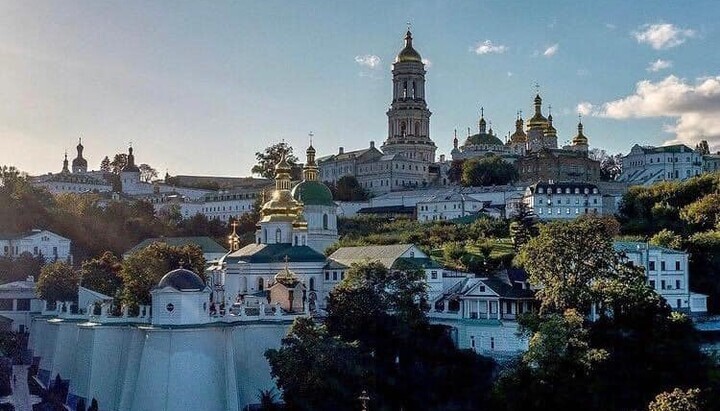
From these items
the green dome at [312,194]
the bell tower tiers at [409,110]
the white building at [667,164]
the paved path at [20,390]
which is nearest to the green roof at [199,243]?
the green dome at [312,194]

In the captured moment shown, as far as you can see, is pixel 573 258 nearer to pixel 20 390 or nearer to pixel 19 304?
pixel 20 390

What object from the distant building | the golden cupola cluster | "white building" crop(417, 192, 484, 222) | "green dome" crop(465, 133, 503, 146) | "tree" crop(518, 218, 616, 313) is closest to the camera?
"tree" crop(518, 218, 616, 313)

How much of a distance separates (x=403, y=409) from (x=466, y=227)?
30.6 meters

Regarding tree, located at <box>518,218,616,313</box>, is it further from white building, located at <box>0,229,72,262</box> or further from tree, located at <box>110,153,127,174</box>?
tree, located at <box>110,153,127,174</box>

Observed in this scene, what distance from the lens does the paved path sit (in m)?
37.4

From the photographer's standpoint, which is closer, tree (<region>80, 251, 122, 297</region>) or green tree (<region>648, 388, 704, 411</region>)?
green tree (<region>648, 388, 704, 411</region>)

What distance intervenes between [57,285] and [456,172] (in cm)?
4624

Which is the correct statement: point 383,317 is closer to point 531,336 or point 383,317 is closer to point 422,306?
point 422,306

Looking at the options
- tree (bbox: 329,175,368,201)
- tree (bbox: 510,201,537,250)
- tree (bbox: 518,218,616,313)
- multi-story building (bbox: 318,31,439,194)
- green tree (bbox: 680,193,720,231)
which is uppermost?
multi-story building (bbox: 318,31,439,194)

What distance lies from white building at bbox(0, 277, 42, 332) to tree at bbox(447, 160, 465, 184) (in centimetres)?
4372


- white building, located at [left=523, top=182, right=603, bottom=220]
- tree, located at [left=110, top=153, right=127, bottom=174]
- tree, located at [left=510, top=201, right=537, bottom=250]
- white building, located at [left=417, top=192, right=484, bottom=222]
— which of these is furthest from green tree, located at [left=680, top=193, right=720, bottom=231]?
tree, located at [left=110, top=153, right=127, bottom=174]

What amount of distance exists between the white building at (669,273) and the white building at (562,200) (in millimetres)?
22079

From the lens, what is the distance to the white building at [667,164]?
84.2 metres

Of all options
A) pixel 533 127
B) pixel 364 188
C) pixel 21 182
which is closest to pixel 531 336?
pixel 21 182
